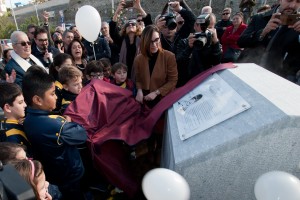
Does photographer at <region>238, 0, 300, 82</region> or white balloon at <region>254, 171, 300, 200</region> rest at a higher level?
photographer at <region>238, 0, 300, 82</region>

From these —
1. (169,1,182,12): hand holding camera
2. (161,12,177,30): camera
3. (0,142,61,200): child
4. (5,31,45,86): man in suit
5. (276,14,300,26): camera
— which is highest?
(169,1,182,12): hand holding camera

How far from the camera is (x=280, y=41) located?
202 centimetres

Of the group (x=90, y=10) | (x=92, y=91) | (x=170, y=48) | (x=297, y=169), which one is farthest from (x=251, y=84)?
(x=90, y=10)

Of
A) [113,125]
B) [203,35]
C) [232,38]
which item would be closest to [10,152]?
[113,125]

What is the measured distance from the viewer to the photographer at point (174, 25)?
3.08 meters

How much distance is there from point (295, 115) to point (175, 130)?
72 centimetres

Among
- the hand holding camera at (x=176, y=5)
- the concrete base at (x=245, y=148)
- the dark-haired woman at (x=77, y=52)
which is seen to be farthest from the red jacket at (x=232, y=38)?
the concrete base at (x=245, y=148)

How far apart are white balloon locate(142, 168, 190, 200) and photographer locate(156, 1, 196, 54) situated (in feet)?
7.83

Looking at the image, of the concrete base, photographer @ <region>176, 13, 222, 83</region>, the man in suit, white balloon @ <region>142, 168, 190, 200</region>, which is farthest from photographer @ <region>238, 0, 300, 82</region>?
the man in suit

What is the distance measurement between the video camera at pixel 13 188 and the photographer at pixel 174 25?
2.66 meters

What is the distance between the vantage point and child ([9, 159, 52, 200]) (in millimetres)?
1239

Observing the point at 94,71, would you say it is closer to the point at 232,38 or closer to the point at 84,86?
the point at 84,86

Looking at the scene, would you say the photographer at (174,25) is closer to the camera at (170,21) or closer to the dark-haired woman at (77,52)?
the camera at (170,21)

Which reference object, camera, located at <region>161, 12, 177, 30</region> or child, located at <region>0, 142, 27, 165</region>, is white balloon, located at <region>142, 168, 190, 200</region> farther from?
camera, located at <region>161, 12, 177, 30</region>
